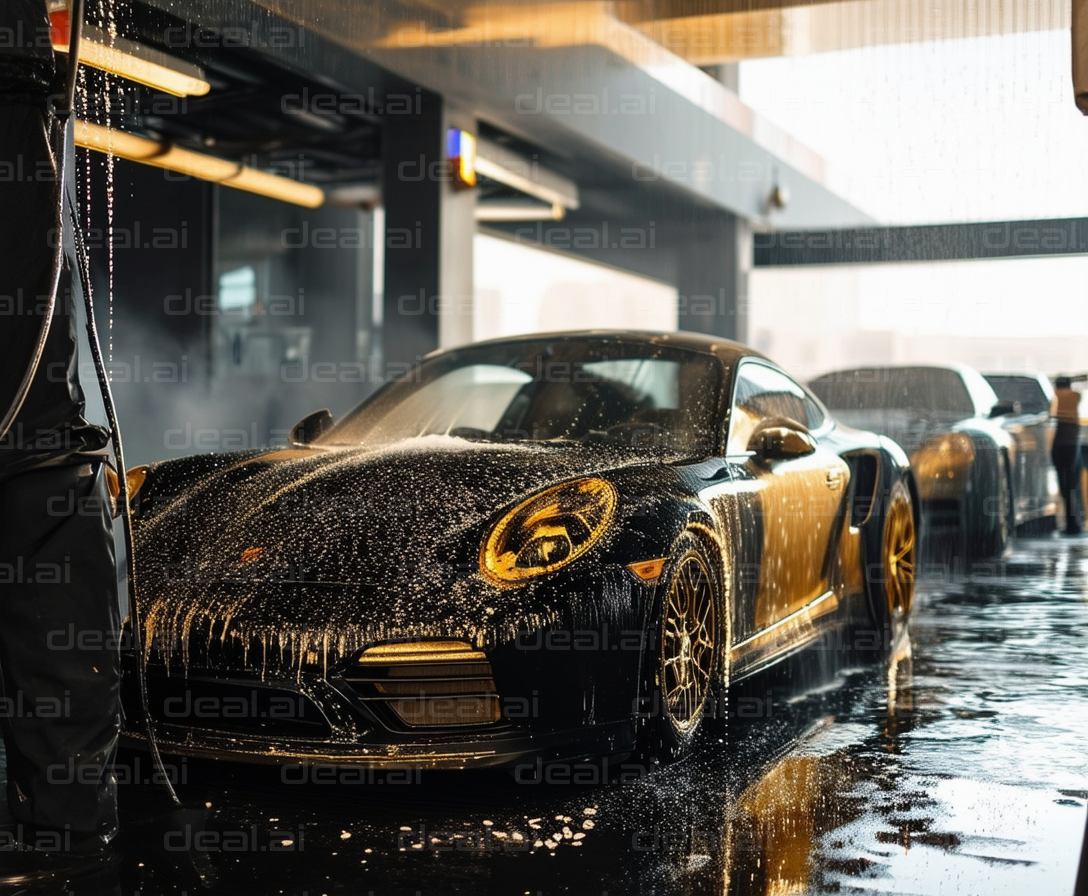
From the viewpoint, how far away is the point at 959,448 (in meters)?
7.77

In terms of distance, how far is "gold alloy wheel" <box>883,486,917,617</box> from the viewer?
5703mm

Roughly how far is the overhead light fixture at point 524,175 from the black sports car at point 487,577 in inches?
289

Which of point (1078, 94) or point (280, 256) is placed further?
point (280, 256)

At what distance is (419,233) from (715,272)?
8.33m

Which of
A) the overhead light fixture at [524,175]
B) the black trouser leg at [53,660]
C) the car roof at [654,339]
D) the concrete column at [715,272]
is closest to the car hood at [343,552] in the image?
the black trouser leg at [53,660]

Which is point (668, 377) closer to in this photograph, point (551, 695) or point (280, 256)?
point (551, 695)

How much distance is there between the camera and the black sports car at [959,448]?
7824 millimetres

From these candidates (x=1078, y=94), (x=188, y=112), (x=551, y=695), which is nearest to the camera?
(x=1078, y=94)

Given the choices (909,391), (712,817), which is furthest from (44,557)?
(909,391)

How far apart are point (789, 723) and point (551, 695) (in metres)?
1.31

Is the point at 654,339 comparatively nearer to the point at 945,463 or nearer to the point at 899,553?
the point at 899,553

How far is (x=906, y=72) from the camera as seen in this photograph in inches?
424

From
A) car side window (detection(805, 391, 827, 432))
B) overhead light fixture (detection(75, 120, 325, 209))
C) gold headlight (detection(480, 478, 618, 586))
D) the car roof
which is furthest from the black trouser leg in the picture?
overhead light fixture (detection(75, 120, 325, 209))

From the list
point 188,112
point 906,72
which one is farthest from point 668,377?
point 188,112
